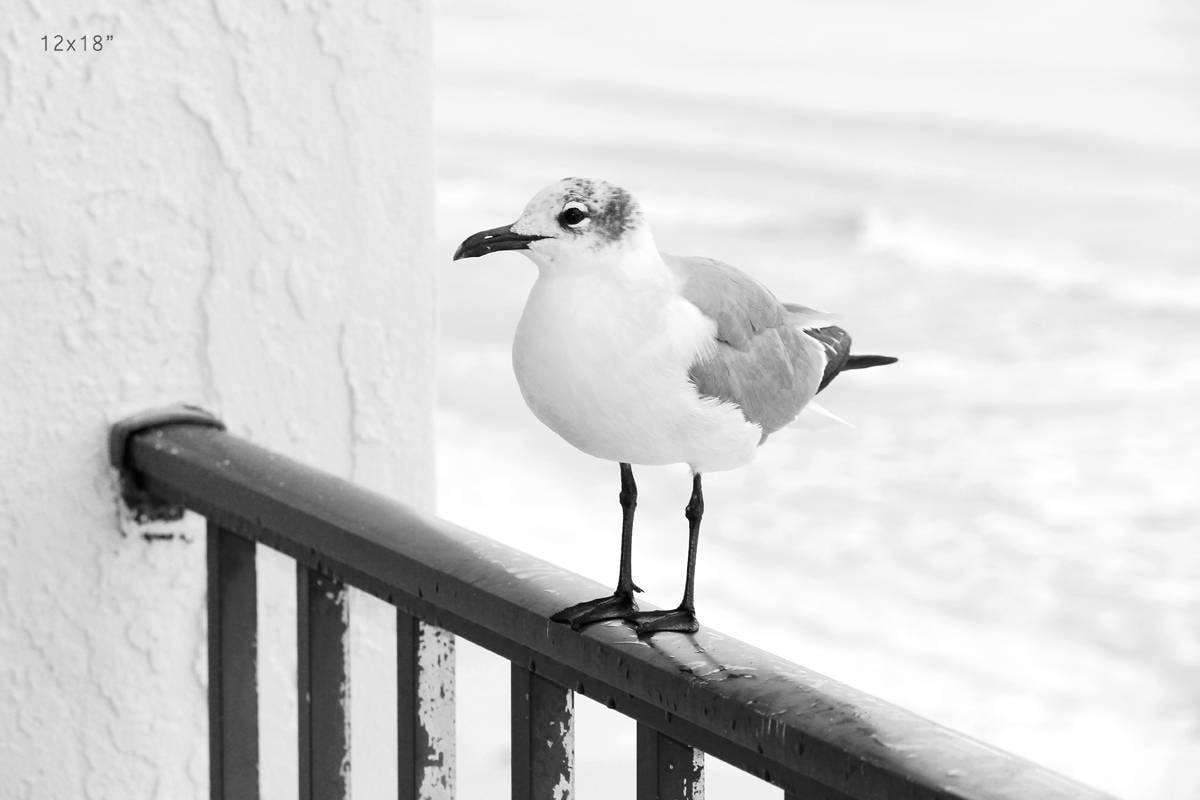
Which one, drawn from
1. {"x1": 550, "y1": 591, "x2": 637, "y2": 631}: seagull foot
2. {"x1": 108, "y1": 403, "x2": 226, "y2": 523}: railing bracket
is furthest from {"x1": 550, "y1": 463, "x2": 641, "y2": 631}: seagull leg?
{"x1": 108, "y1": 403, "x2": 226, "y2": 523}: railing bracket

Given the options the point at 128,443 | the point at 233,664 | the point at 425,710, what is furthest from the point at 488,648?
the point at 128,443

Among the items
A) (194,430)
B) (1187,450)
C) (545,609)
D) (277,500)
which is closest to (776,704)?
(545,609)

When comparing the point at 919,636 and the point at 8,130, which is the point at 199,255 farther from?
the point at 919,636

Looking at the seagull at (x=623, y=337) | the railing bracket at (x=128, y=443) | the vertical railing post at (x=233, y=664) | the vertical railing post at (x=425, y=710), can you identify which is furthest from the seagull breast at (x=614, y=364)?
the railing bracket at (x=128, y=443)

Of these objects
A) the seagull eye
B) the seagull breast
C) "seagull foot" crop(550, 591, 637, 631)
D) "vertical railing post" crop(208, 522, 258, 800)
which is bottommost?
"vertical railing post" crop(208, 522, 258, 800)

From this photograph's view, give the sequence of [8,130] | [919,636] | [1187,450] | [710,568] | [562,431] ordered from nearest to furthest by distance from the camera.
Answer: [562,431] → [8,130] → [919,636] → [710,568] → [1187,450]

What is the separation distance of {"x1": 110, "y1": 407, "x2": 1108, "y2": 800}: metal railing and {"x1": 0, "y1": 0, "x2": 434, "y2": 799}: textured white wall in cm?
5

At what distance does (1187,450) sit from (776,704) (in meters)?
4.00

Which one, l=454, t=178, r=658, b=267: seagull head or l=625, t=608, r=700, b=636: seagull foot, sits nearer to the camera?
l=454, t=178, r=658, b=267: seagull head

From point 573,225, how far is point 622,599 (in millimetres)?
208

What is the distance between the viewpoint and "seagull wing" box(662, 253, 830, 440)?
1.96 feet

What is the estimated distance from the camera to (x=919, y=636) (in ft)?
10.9

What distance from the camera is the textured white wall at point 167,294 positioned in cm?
102

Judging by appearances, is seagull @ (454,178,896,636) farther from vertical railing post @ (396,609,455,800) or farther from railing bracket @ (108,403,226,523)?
railing bracket @ (108,403,226,523)
